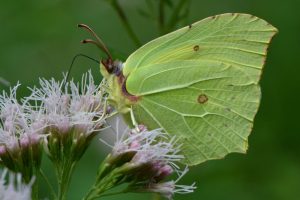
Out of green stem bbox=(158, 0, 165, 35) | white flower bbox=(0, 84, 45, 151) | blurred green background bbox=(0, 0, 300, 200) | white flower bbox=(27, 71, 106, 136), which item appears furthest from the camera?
blurred green background bbox=(0, 0, 300, 200)

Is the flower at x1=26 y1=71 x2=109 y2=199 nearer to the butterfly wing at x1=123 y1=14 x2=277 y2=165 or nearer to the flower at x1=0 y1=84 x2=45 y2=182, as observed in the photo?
the flower at x1=0 y1=84 x2=45 y2=182

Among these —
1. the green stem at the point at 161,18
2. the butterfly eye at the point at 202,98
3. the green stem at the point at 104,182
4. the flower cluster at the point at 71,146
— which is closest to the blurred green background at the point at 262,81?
the green stem at the point at 161,18

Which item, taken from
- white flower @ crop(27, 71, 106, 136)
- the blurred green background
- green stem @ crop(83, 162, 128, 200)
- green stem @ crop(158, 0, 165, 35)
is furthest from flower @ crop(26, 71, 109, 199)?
green stem @ crop(158, 0, 165, 35)

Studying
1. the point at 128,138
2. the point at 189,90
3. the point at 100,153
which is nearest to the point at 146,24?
the point at 100,153

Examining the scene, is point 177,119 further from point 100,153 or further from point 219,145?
point 100,153

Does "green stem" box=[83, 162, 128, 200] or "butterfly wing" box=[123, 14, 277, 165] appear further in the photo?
"butterfly wing" box=[123, 14, 277, 165]

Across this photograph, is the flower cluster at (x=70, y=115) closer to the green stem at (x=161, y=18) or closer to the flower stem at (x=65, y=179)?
the flower stem at (x=65, y=179)

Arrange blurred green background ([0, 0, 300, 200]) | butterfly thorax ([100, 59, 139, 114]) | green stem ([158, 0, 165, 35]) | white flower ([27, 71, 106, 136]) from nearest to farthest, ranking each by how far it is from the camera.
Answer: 1. white flower ([27, 71, 106, 136])
2. butterfly thorax ([100, 59, 139, 114])
3. green stem ([158, 0, 165, 35])
4. blurred green background ([0, 0, 300, 200])
